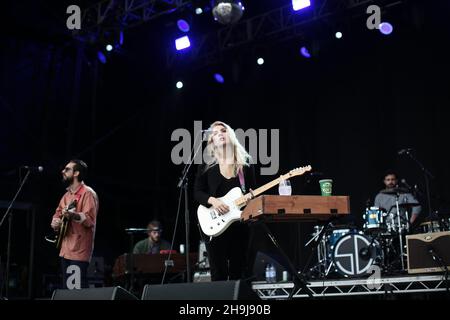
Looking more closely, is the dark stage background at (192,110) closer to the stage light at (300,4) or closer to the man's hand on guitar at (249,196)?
the stage light at (300,4)

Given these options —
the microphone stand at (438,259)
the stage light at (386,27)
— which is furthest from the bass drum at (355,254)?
the stage light at (386,27)

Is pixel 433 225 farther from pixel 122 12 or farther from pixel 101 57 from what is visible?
pixel 101 57

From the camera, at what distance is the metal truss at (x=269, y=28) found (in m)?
9.47

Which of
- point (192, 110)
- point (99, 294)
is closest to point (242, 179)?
point (99, 294)

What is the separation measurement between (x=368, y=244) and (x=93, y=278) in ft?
15.7

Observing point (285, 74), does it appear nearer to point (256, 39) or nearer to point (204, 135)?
point (256, 39)

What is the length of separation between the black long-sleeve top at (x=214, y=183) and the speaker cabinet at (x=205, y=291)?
6.67ft

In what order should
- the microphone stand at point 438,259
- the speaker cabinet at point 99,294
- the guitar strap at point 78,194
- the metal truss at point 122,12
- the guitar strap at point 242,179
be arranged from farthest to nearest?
the metal truss at point 122,12 < the microphone stand at point 438,259 < the guitar strap at point 78,194 < the guitar strap at point 242,179 < the speaker cabinet at point 99,294

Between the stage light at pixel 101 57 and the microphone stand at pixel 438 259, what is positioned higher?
the stage light at pixel 101 57

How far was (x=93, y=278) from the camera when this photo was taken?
9.55m

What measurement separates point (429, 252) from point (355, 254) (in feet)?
7.31

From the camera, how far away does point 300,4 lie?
376 inches
